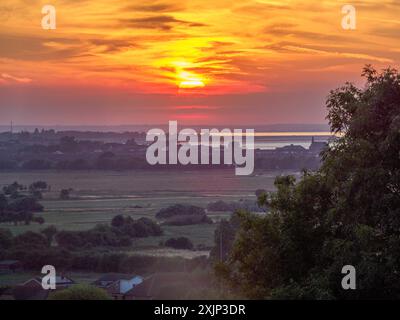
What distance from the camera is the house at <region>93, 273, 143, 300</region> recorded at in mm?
15423

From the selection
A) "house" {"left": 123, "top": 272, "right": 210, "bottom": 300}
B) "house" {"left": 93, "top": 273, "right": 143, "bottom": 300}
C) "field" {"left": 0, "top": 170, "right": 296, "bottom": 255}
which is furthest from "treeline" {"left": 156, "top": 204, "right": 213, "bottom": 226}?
"house" {"left": 123, "top": 272, "right": 210, "bottom": 300}

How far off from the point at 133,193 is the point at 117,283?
36.9 feet

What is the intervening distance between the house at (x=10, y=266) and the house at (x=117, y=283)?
310 centimetres

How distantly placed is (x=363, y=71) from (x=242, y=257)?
162 inches

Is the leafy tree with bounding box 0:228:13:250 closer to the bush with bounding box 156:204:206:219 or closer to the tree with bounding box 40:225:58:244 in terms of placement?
the tree with bounding box 40:225:58:244

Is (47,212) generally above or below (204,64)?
below

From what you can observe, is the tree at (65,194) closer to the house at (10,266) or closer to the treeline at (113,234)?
the treeline at (113,234)

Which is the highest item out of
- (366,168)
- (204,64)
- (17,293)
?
(204,64)

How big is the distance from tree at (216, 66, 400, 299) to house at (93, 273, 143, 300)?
412cm

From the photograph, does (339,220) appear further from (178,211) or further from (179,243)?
(178,211)

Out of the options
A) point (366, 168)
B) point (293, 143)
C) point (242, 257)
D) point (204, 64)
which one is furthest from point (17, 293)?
point (293, 143)

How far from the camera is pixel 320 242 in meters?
11.8

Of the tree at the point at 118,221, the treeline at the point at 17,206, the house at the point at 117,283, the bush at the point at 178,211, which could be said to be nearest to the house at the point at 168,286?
the house at the point at 117,283
